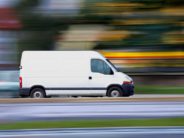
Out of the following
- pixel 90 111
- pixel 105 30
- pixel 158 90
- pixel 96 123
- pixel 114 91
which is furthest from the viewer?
pixel 105 30

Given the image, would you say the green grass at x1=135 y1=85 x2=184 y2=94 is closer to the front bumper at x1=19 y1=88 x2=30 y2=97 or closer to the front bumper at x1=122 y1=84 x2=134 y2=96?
the front bumper at x1=122 y1=84 x2=134 y2=96

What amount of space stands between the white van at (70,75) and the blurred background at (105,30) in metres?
6.63

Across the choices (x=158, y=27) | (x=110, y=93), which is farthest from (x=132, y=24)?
(x=110, y=93)

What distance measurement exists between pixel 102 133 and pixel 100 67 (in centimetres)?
1268

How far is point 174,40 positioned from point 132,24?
6.90ft

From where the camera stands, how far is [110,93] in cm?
2058

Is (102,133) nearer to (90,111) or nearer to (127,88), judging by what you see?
(90,111)

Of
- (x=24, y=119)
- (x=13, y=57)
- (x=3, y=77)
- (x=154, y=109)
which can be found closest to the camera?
(x=24, y=119)

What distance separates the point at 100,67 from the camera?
2053cm

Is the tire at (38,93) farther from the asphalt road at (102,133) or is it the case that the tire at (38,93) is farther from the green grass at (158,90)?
the asphalt road at (102,133)

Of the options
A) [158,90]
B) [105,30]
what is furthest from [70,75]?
[105,30]

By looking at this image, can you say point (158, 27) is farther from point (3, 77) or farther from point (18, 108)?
point (18, 108)

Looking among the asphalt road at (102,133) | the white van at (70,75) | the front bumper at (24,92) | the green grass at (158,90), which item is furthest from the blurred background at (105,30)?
the asphalt road at (102,133)

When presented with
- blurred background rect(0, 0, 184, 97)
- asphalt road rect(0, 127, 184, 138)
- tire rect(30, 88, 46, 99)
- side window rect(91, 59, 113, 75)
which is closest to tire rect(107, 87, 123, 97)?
side window rect(91, 59, 113, 75)
